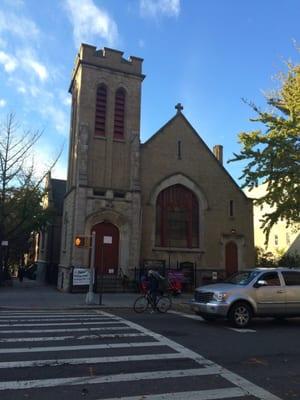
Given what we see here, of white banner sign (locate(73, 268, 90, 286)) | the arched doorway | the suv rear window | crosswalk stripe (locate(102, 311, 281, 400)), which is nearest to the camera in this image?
crosswalk stripe (locate(102, 311, 281, 400))

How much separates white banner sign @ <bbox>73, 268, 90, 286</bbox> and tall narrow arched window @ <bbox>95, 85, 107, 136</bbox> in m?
8.33

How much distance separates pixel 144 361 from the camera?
800 centimetres

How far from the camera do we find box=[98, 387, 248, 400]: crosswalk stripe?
5.94m

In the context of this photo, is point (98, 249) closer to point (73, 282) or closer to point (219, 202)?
point (73, 282)

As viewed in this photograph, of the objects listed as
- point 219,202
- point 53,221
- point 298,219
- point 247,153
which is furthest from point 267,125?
point 53,221

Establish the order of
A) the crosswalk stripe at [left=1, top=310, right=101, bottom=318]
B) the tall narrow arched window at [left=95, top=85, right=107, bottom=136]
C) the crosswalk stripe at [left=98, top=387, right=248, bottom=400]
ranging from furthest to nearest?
1. the tall narrow arched window at [left=95, top=85, right=107, bottom=136]
2. the crosswalk stripe at [left=1, top=310, right=101, bottom=318]
3. the crosswalk stripe at [left=98, top=387, right=248, bottom=400]

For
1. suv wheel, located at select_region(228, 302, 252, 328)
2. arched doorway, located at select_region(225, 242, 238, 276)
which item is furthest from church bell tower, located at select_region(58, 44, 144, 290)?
suv wheel, located at select_region(228, 302, 252, 328)

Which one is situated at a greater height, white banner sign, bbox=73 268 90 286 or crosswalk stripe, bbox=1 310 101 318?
white banner sign, bbox=73 268 90 286

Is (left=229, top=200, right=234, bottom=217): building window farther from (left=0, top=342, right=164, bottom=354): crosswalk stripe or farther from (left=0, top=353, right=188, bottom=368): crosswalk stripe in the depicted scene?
(left=0, top=353, right=188, bottom=368): crosswalk stripe

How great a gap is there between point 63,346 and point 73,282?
44.9 feet

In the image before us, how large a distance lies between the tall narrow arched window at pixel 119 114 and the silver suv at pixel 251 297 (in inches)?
581

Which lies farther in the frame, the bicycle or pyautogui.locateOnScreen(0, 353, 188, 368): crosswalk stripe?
the bicycle

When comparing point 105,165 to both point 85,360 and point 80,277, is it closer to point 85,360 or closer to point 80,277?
point 80,277

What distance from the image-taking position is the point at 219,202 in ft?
95.7
